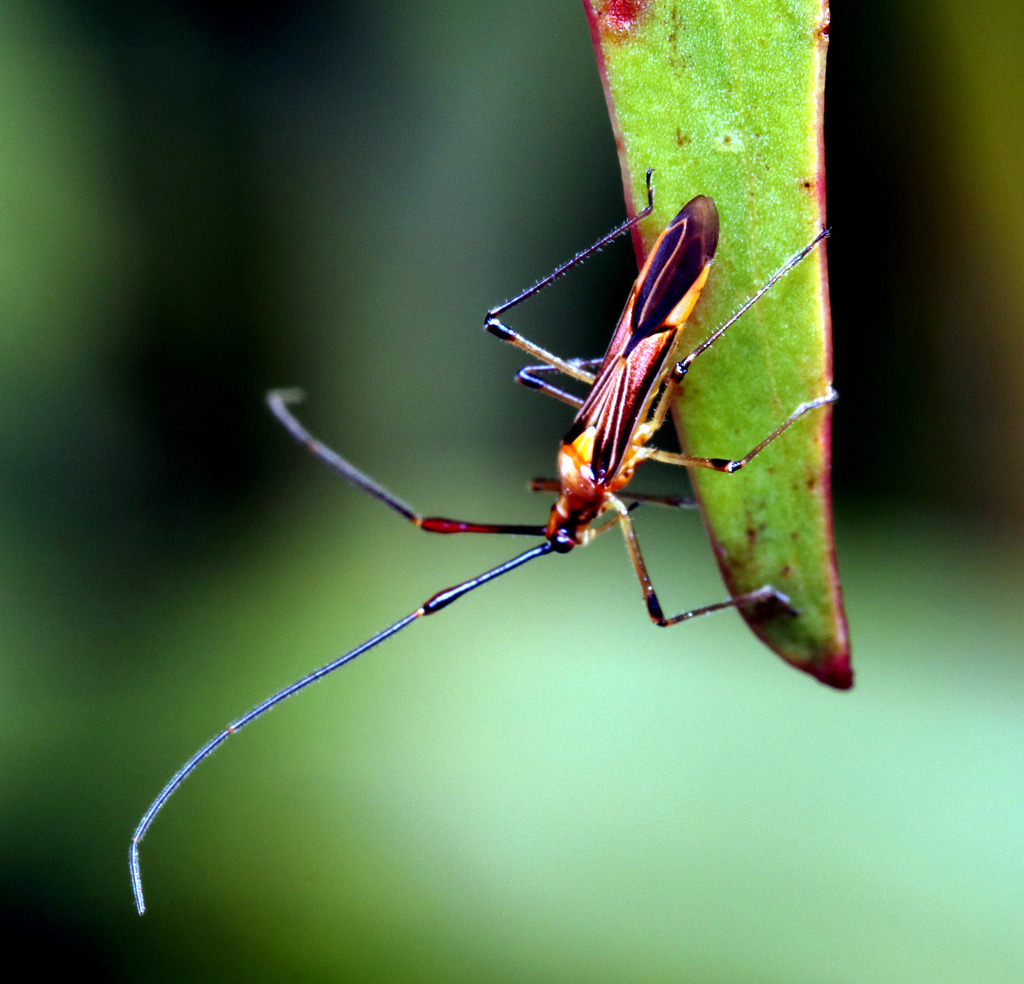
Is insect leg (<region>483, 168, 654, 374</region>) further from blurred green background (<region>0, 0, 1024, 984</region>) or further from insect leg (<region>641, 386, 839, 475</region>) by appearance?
blurred green background (<region>0, 0, 1024, 984</region>)

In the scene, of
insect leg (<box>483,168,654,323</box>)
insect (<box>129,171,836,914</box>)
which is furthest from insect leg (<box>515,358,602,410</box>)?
insect leg (<box>483,168,654,323</box>)

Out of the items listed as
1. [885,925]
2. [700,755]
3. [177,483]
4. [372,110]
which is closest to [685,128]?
[700,755]

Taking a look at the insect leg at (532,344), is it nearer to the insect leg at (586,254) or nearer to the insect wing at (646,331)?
the insect leg at (586,254)

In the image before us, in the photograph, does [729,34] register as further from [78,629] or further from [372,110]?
[78,629]

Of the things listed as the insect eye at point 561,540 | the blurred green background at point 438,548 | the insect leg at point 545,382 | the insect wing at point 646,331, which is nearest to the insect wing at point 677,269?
the insect wing at point 646,331

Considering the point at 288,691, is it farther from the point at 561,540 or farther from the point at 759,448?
the point at 759,448

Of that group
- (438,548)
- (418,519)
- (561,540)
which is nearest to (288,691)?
(418,519)
